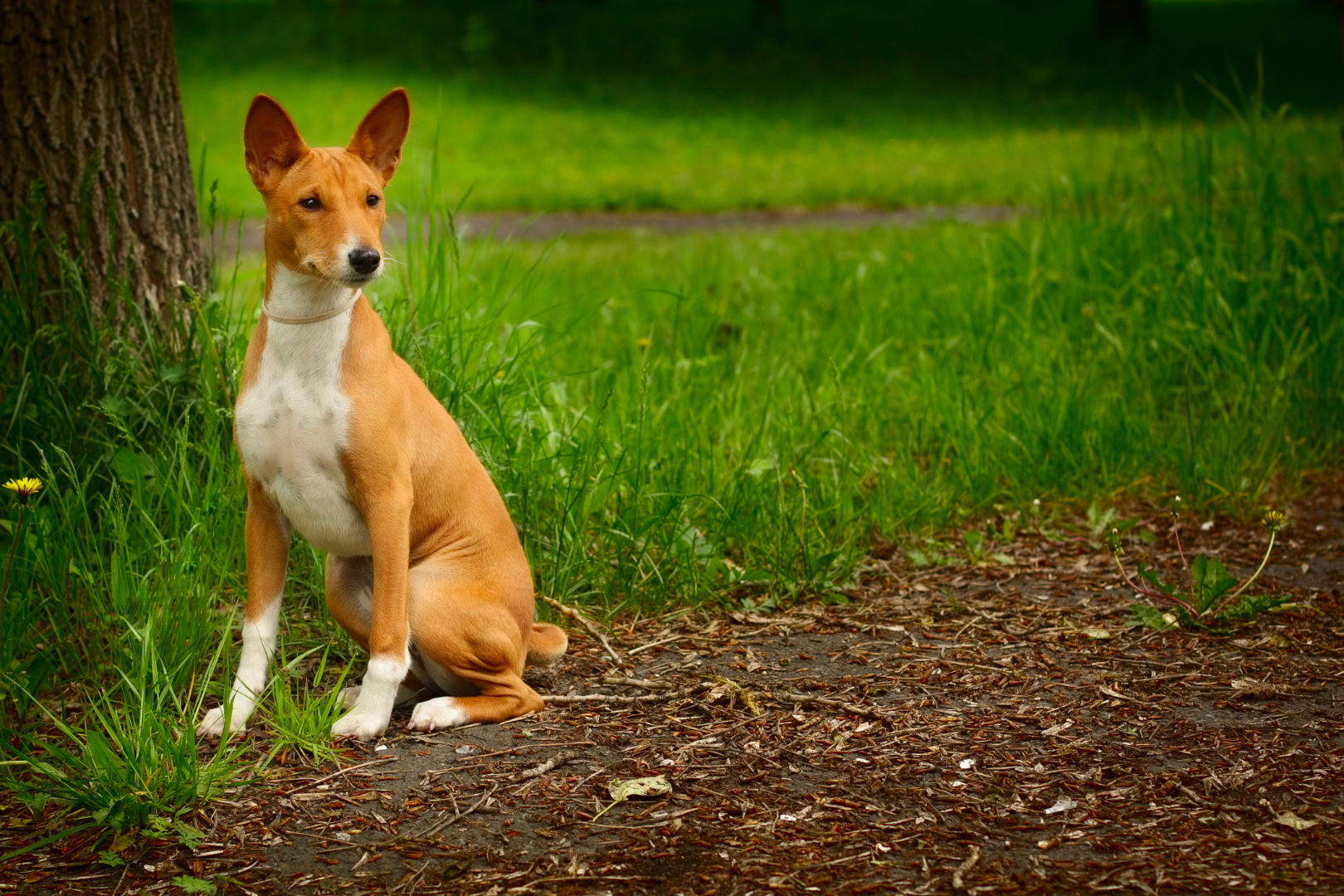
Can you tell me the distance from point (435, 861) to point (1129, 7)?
81.0ft

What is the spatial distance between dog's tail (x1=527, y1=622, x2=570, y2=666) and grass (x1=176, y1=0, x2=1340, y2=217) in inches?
345

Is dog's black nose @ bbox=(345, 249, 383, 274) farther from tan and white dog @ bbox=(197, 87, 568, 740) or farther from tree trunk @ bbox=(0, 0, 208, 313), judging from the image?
tree trunk @ bbox=(0, 0, 208, 313)

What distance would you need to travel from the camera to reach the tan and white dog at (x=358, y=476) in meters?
3.05

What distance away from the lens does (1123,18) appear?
23.6 m

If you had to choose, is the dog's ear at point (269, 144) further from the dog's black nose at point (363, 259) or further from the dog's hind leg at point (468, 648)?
the dog's hind leg at point (468, 648)

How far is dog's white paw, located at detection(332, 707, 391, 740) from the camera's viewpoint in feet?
10.4

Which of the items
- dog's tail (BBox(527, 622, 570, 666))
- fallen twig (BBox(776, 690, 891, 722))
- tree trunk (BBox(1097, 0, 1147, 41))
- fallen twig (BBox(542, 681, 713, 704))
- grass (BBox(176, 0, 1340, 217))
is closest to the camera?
fallen twig (BBox(776, 690, 891, 722))

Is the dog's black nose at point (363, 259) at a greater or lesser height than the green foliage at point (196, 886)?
greater

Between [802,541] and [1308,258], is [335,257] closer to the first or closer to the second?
[802,541]

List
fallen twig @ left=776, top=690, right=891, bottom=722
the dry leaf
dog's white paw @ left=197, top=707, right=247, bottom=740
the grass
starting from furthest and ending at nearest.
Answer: the grass, fallen twig @ left=776, top=690, right=891, bottom=722, dog's white paw @ left=197, top=707, right=247, bottom=740, the dry leaf

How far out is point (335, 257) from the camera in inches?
116

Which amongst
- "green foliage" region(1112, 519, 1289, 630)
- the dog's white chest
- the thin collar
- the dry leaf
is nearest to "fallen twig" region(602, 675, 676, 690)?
the dog's white chest

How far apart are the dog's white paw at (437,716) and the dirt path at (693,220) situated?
23.9 feet

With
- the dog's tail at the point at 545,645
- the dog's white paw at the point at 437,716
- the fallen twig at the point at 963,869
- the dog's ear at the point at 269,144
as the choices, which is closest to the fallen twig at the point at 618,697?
the dog's tail at the point at 545,645
